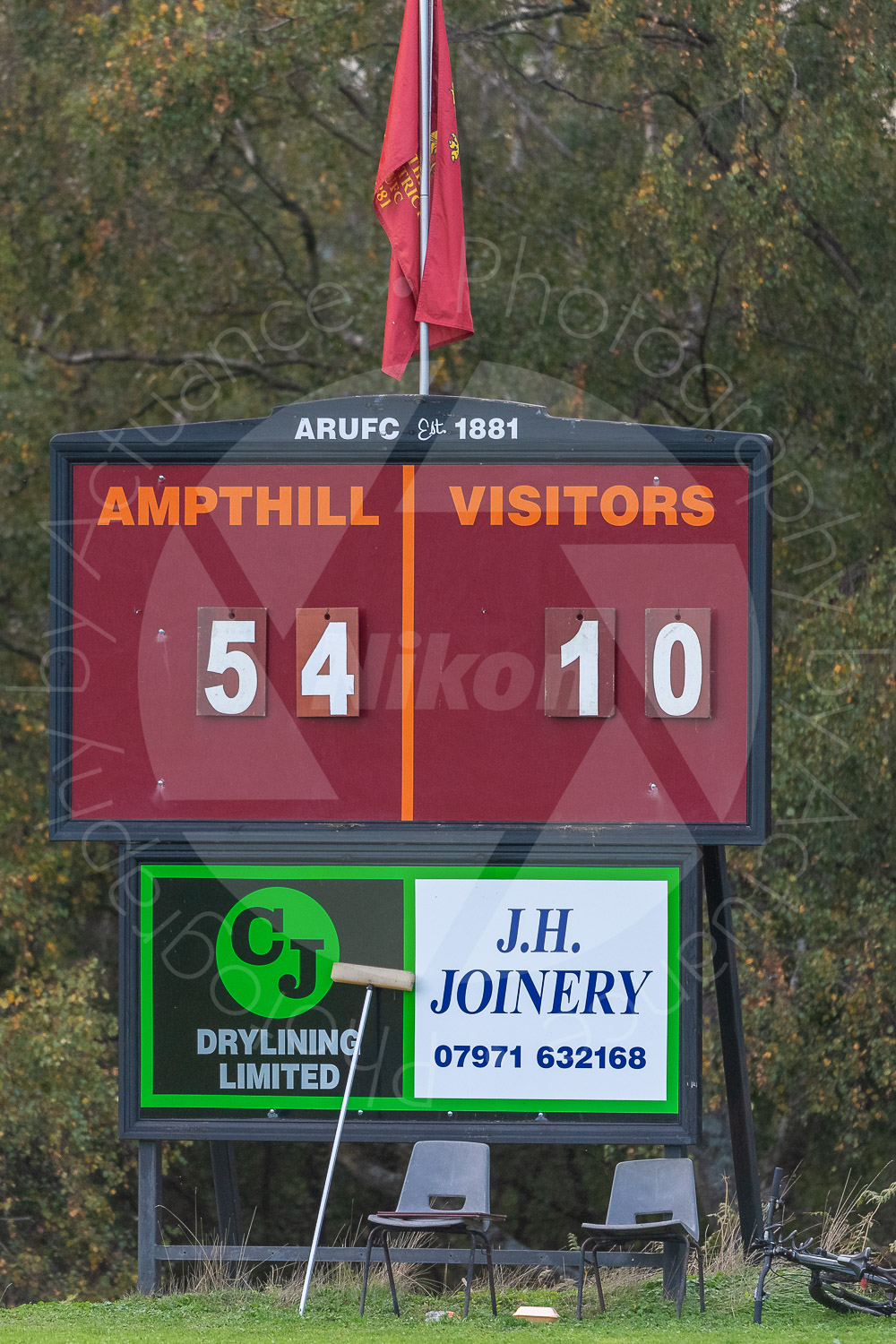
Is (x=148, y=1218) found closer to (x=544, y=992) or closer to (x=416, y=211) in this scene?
(x=544, y=992)

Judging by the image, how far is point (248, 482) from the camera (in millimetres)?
8312

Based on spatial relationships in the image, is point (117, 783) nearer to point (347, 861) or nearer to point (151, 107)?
point (347, 861)

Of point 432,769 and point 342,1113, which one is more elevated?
point 432,769

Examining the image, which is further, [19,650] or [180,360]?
[180,360]

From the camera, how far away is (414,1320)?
25.6ft

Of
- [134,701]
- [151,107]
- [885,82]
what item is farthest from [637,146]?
[134,701]

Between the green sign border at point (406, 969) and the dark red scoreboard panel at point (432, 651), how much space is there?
27 cm

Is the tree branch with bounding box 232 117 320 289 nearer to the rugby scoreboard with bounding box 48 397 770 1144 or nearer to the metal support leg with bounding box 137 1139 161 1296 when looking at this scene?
the rugby scoreboard with bounding box 48 397 770 1144

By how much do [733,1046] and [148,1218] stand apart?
309cm

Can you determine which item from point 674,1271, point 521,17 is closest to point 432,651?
point 674,1271

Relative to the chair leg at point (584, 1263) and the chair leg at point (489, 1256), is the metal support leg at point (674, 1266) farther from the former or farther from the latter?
the chair leg at point (489, 1256)

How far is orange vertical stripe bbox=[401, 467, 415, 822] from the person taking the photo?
809 centimetres

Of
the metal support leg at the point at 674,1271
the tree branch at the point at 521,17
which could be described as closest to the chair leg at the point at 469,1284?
the metal support leg at the point at 674,1271

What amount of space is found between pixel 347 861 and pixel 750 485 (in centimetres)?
Answer: 267
